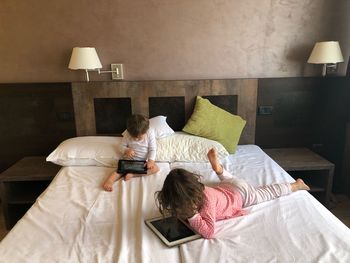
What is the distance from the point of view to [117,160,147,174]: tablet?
7.12ft

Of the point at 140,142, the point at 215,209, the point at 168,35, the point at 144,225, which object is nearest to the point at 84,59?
the point at 168,35

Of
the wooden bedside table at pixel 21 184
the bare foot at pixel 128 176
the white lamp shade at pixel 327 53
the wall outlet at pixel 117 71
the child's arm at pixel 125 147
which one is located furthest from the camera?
the wall outlet at pixel 117 71

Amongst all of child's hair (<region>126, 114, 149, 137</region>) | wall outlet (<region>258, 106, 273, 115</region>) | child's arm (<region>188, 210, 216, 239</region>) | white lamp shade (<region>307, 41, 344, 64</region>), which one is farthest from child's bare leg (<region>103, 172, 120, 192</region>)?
white lamp shade (<region>307, 41, 344, 64</region>)

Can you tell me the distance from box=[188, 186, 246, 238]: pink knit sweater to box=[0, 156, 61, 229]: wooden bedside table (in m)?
1.45

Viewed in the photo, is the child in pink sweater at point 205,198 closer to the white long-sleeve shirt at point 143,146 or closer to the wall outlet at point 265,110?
the white long-sleeve shirt at point 143,146

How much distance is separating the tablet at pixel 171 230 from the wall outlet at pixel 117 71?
1.56 m

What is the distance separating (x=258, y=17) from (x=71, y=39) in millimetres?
1661

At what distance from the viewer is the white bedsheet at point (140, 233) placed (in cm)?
133

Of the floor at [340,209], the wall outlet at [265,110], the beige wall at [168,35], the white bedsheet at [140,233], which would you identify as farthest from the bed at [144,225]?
the floor at [340,209]

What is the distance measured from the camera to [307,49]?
2.80m

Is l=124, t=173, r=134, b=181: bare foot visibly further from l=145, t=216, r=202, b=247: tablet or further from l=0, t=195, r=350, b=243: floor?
l=0, t=195, r=350, b=243: floor

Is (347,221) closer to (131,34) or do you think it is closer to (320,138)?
(320,138)

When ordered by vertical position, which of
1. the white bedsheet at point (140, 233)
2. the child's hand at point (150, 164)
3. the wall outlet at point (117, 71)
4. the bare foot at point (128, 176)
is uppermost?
the wall outlet at point (117, 71)

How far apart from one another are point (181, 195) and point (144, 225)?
0.95ft
